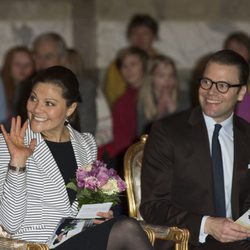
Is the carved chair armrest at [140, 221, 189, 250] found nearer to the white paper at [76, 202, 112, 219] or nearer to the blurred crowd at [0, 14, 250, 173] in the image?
the white paper at [76, 202, 112, 219]

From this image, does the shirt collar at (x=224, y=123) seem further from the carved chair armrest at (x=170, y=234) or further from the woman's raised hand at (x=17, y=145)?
the woman's raised hand at (x=17, y=145)

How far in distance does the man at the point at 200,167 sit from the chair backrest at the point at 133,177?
0.71 feet

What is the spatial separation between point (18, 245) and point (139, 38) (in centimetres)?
536

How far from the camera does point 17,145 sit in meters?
6.17

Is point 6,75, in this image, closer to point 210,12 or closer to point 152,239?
point 210,12

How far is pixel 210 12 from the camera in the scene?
39.2ft

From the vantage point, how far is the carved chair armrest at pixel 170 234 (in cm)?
656

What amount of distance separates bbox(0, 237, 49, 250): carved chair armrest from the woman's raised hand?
1.51 feet

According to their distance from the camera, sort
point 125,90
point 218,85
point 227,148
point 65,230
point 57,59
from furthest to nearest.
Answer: point 125,90 < point 57,59 < point 227,148 < point 218,85 < point 65,230

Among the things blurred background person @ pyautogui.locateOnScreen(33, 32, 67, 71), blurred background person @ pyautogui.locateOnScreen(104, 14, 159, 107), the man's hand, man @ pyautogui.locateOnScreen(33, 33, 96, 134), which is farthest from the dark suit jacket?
blurred background person @ pyautogui.locateOnScreen(104, 14, 159, 107)

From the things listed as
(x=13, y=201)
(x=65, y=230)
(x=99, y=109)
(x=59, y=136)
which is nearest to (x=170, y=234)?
(x=65, y=230)

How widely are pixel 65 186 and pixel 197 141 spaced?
35.5 inches

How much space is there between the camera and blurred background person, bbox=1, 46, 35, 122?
10.1m

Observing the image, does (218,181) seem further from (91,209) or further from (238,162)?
(91,209)
